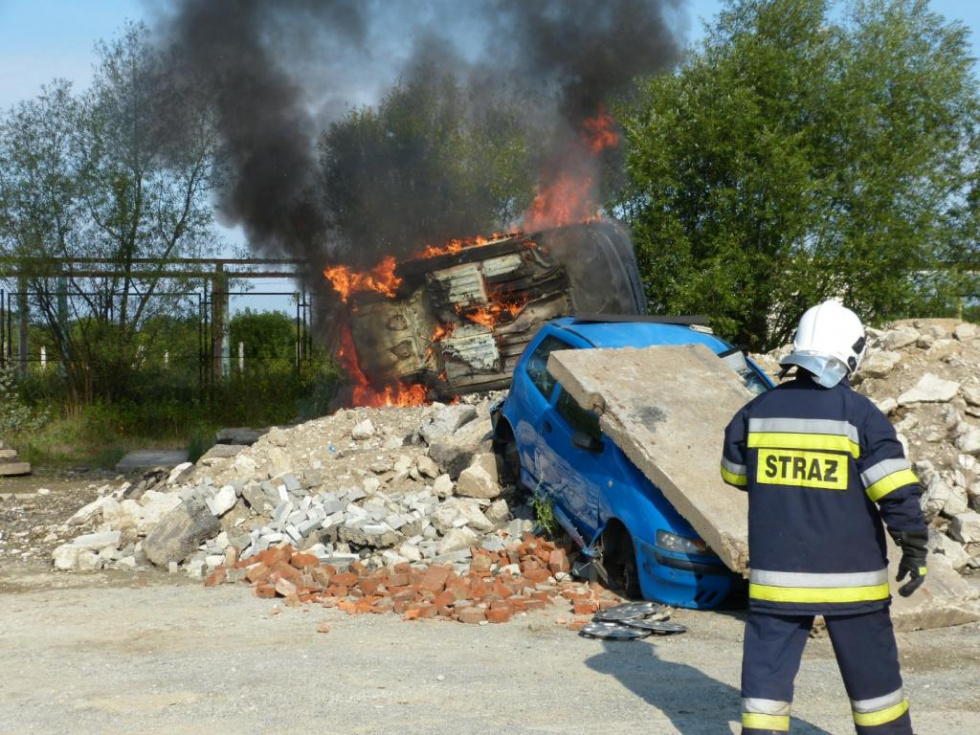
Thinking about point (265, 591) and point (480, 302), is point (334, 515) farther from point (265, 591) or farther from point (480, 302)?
point (480, 302)

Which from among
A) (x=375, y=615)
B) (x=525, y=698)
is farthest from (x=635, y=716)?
(x=375, y=615)

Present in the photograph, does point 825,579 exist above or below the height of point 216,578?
above

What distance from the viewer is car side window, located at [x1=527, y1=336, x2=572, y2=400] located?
322 inches

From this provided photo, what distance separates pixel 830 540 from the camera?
3570 millimetres

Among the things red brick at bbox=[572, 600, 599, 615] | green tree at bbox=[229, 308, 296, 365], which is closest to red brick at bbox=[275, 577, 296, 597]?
red brick at bbox=[572, 600, 599, 615]

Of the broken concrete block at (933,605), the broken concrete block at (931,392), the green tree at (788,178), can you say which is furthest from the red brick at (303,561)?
the green tree at (788,178)

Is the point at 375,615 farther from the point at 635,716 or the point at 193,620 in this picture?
the point at 635,716

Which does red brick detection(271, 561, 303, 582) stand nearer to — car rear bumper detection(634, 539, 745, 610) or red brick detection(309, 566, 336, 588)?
red brick detection(309, 566, 336, 588)

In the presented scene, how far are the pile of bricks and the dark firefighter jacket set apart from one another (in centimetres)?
285

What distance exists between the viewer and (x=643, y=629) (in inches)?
238

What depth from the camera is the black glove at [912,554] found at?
354 centimetres

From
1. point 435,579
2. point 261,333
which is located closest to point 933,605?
point 435,579

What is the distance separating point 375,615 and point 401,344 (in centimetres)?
685

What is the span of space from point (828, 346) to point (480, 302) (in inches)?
358
